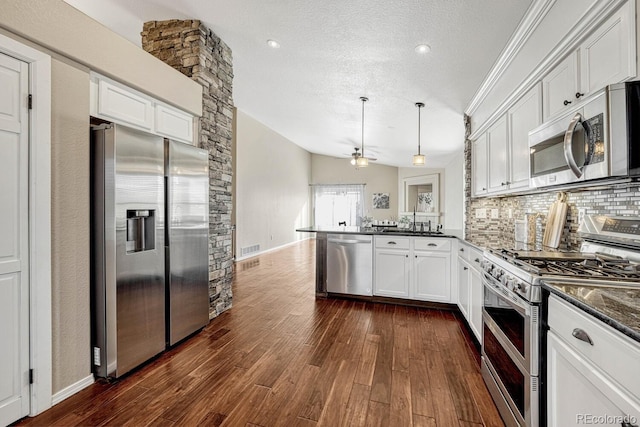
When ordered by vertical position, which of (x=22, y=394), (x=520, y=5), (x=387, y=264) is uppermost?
(x=520, y=5)

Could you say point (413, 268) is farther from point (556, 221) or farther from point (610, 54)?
point (610, 54)

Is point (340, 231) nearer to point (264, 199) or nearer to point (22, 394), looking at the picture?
point (22, 394)

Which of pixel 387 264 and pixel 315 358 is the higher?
pixel 387 264

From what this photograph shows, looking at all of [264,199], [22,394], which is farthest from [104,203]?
[264,199]

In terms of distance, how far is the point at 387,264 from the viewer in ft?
12.3

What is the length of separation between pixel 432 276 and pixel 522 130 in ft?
6.04

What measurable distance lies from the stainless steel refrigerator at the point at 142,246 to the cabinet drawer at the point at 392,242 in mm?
2097

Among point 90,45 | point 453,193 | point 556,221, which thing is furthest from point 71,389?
point 453,193

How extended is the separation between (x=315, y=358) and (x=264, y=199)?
19.2ft

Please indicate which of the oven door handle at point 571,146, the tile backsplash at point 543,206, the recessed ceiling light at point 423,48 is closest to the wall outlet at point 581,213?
the tile backsplash at point 543,206

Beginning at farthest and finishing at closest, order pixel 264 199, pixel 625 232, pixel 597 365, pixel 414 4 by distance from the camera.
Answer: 1. pixel 264 199
2. pixel 414 4
3. pixel 625 232
4. pixel 597 365

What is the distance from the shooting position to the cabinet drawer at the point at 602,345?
0.81 metres

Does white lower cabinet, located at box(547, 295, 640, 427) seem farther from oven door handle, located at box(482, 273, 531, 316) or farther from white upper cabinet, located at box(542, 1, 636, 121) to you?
white upper cabinet, located at box(542, 1, 636, 121)

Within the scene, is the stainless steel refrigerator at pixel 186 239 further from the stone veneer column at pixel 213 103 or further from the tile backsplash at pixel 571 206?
the tile backsplash at pixel 571 206
